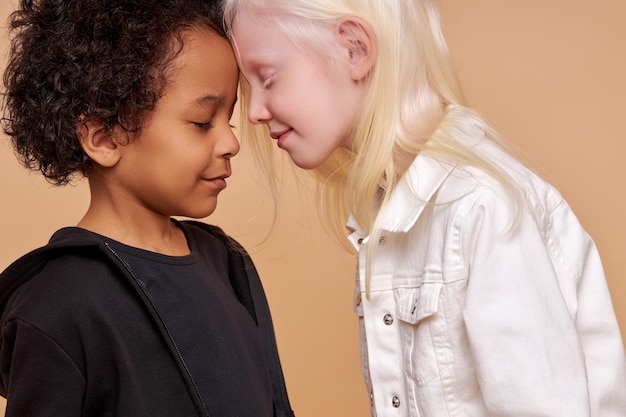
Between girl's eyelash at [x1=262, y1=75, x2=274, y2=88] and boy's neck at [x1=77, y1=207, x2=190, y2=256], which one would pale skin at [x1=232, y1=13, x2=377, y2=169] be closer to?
girl's eyelash at [x1=262, y1=75, x2=274, y2=88]

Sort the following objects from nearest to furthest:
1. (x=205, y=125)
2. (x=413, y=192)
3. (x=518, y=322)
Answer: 1. (x=518, y=322)
2. (x=413, y=192)
3. (x=205, y=125)

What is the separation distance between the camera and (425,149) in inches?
45.2

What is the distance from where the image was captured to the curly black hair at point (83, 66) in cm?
118

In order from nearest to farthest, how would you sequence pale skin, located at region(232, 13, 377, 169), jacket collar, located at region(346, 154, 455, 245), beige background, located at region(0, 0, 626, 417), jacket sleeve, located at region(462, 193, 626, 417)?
jacket sleeve, located at region(462, 193, 626, 417), jacket collar, located at region(346, 154, 455, 245), pale skin, located at region(232, 13, 377, 169), beige background, located at region(0, 0, 626, 417)

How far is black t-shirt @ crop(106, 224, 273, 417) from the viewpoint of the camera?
4.00 ft

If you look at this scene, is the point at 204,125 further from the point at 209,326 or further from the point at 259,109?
the point at 209,326

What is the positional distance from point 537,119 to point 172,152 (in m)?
0.94

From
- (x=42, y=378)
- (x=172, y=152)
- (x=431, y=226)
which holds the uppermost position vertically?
(x=172, y=152)

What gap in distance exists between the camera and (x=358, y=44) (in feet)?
4.06

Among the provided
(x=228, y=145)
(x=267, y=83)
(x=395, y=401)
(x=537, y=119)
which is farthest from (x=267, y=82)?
(x=537, y=119)

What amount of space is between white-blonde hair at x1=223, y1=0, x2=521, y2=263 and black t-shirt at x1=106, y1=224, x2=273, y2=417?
0.25 meters

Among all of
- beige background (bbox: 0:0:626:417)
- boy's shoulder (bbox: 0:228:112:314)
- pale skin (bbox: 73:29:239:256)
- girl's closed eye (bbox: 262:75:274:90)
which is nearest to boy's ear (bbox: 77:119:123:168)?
pale skin (bbox: 73:29:239:256)

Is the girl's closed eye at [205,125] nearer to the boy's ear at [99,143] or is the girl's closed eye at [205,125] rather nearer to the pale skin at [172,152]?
the pale skin at [172,152]

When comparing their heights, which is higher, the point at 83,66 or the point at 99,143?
the point at 83,66
